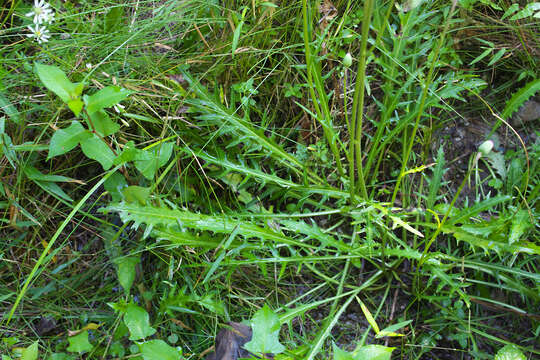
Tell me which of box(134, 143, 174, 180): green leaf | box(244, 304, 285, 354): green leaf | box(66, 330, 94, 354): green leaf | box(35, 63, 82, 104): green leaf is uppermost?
box(35, 63, 82, 104): green leaf

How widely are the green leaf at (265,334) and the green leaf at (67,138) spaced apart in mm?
732

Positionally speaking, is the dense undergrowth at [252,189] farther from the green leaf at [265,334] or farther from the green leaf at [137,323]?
the green leaf at [265,334]

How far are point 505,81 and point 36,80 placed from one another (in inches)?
73.9

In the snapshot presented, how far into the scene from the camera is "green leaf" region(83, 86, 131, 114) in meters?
1.15

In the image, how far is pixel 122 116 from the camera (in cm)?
153

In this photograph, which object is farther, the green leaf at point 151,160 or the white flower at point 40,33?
the white flower at point 40,33

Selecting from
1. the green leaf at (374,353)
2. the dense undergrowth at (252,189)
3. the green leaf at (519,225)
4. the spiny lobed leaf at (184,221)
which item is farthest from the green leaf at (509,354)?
the spiny lobed leaf at (184,221)

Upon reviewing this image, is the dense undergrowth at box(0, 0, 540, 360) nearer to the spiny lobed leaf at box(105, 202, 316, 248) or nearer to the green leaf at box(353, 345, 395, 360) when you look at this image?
the spiny lobed leaf at box(105, 202, 316, 248)

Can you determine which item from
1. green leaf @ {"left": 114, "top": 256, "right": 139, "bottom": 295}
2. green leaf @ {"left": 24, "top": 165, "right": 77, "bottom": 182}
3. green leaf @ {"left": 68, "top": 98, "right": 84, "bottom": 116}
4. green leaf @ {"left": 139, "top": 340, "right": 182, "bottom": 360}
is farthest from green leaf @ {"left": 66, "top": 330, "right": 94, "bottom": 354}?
green leaf @ {"left": 68, "top": 98, "right": 84, "bottom": 116}

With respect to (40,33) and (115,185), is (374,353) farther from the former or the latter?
(40,33)

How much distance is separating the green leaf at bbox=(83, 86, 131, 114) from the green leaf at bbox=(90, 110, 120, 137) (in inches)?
4.3

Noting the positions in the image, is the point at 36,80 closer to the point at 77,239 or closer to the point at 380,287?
the point at 77,239

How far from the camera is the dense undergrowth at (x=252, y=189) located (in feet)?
4.61

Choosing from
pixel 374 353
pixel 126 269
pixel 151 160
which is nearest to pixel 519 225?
pixel 374 353
